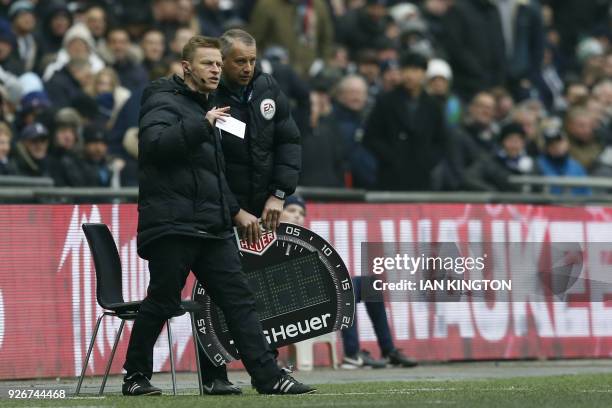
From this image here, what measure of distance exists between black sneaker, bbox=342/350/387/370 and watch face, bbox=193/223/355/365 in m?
2.75

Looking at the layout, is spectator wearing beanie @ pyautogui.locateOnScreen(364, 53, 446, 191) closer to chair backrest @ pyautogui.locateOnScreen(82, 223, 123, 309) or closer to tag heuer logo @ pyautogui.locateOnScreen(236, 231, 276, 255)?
tag heuer logo @ pyautogui.locateOnScreen(236, 231, 276, 255)

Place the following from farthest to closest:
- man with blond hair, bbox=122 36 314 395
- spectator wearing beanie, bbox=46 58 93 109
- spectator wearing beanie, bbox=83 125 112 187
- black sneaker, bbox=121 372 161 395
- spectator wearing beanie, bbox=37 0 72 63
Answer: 1. spectator wearing beanie, bbox=37 0 72 63
2. spectator wearing beanie, bbox=46 58 93 109
3. spectator wearing beanie, bbox=83 125 112 187
4. black sneaker, bbox=121 372 161 395
5. man with blond hair, bbox=122 36 314 395

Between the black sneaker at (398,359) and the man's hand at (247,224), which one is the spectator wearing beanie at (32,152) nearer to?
the black sneaker at (398,359)

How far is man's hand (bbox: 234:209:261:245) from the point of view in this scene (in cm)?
1188

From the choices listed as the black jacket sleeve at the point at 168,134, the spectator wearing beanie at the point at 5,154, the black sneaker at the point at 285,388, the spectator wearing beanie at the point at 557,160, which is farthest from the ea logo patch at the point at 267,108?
the spectator wearing beanie at the point at 557,160

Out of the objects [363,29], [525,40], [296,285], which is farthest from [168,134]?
[525,40]

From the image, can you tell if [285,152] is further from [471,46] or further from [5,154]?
[471,46]

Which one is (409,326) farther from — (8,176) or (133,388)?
(133,388)

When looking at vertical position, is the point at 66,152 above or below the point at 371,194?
above

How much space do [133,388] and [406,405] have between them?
207 cm

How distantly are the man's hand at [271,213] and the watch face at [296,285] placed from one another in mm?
790

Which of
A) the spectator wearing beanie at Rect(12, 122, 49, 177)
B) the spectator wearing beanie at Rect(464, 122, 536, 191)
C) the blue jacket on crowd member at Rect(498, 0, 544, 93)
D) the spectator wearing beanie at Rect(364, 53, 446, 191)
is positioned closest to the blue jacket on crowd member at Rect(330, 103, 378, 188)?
the spectator wearing beanie at Rect(364, 53, 446, 191)

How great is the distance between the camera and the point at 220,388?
39.4ft

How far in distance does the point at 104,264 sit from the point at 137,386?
90cm
